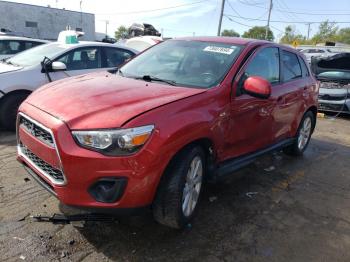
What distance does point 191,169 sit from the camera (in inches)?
132

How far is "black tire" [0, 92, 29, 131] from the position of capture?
6.03 meters

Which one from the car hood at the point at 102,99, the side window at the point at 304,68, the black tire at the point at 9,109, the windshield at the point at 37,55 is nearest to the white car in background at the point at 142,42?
the windshield at the point at 37,55

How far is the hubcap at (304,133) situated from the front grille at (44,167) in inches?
165

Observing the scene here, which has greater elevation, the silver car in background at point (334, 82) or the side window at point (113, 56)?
the side window at point (113, 56)

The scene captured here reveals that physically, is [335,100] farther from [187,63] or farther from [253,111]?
[187,63]

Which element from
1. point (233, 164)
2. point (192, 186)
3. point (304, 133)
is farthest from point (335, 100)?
point (192, 186)

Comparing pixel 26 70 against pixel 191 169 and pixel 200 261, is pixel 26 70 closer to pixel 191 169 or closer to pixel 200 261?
pixel 191 169

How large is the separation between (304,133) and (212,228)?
10.9ft

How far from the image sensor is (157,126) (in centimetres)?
289

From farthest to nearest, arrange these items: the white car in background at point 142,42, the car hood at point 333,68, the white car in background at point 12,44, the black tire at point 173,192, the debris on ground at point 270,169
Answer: the white car in background at point 142,42 → the car hood at point 333,68 → the white car in background at point 12,44 → the debris on ground at point 270,169 → the black tire at point 173,192

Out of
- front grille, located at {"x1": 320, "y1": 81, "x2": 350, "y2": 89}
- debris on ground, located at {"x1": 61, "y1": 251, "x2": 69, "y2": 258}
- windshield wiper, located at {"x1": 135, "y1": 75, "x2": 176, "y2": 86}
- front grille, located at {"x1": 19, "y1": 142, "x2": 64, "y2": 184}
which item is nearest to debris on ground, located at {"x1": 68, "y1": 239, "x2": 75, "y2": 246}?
debris on ground, located at {"x1": 61, "y1": 251, "x2": 69, "y2": 258}

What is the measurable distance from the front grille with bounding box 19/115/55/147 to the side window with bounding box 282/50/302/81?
3.27 meters

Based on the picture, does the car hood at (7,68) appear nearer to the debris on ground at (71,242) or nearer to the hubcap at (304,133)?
the debris on ground at (71,242)

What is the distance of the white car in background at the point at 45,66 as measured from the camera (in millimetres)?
6055
